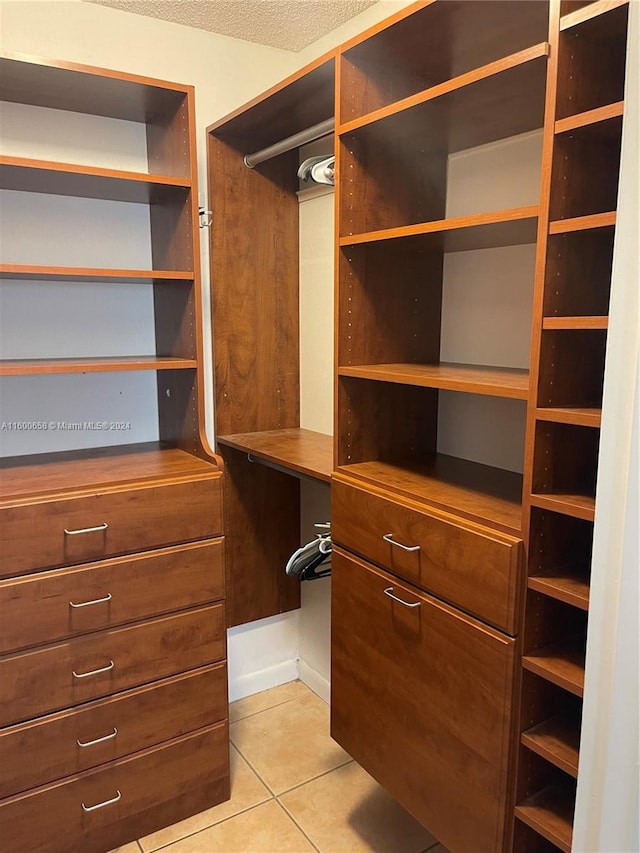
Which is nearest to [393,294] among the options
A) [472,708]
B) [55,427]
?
[472,708]

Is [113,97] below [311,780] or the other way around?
the other way around

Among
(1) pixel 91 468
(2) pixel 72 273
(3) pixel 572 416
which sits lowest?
Result: (1) pixel 91 468

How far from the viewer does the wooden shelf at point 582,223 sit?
1.00 meters

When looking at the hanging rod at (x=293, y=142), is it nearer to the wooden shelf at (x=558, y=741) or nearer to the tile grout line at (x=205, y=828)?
the wooden shelf at (x=558, y=741)

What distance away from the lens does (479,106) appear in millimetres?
1357

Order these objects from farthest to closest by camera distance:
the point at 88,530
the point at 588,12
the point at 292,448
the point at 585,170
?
1. the point at 292,448
2. the point at 88,530
3. the point at 585,170
4. the point at 588,12

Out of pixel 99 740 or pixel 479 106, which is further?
pixel 99 740

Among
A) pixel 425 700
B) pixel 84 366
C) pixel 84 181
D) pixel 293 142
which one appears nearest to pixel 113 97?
pixel 84 181

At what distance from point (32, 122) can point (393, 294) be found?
1245 mm

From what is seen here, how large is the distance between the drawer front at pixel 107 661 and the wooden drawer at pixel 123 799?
0.23 m

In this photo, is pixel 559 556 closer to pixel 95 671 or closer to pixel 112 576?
pixel 112 576

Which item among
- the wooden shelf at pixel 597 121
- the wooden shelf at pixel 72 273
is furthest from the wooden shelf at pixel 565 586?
the wooden shelf at pixel 72 273

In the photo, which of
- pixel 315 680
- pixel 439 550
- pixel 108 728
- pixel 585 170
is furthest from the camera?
pixel 315 680

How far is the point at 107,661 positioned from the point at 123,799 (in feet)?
1.43
